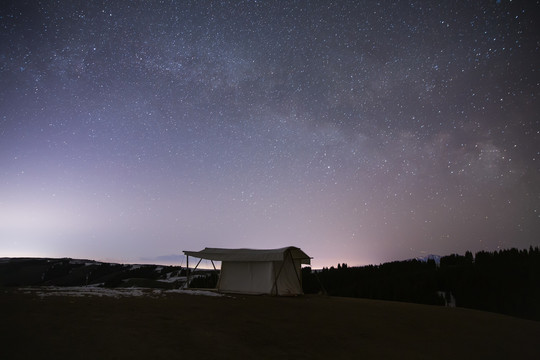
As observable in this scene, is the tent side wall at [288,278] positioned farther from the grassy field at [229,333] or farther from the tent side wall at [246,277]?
the grassy field at [229,333]

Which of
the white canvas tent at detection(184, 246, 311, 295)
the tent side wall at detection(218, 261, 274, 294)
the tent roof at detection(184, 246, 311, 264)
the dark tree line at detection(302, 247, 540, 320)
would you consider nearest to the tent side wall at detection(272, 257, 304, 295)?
the white canvas tent at detection(184, 246, 311, 295)

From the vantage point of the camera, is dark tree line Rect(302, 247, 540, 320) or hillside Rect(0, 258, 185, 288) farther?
hillside Rect(0, 258, 185, 288)

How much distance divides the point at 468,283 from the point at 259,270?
2281 cm

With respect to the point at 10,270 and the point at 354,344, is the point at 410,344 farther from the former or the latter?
the point at 10,270

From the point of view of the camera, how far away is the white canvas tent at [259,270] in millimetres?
22562

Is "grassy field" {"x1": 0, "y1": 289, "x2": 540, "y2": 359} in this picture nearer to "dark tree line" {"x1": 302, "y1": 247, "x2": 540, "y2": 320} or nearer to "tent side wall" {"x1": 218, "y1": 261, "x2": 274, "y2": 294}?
"tent side wall" {"x1": 218, "y1": 261, "x2": 274, "y2": 294}

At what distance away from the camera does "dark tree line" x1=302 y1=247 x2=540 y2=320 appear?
→ 95.7 feet

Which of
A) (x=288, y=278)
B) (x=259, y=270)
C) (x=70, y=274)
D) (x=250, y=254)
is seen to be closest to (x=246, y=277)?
(x=259, y=270)

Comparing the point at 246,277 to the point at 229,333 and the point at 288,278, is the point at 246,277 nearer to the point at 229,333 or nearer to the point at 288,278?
the point at 288,278

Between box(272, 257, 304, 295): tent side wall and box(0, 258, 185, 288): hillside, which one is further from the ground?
box(272, 257, 304, 295): tent side wall

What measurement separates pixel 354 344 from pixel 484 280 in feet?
98.3

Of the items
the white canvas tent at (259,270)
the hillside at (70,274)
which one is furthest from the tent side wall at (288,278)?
the hillside at (70,274)

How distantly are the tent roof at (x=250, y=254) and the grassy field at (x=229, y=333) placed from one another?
832cm

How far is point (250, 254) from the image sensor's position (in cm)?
2347
